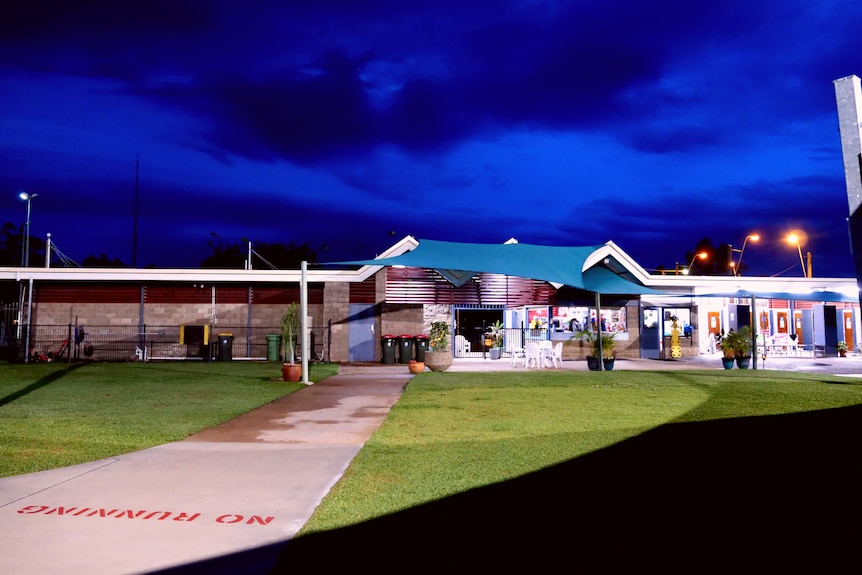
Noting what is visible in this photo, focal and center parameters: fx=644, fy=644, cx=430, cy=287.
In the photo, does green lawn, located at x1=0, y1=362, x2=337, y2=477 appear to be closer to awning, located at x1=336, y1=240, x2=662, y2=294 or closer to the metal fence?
the metal fence

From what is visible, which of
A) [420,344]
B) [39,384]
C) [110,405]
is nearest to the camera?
[110,405]

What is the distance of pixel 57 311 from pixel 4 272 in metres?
2.27

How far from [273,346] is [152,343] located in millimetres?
4963

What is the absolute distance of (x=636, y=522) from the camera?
14.8 ft

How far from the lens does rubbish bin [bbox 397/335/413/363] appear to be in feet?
77.7

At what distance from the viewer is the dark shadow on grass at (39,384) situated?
12031mm

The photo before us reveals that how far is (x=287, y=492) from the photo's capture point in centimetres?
552

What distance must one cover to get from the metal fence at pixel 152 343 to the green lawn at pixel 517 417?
9.48m

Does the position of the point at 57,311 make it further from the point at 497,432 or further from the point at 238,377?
the point at 497,432

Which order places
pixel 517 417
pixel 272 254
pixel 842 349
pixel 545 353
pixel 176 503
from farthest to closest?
1. pixel 272 254
2. pixel 842 349
3. pixel 545 353
4. pixel 517 417
5. pixel 176 503

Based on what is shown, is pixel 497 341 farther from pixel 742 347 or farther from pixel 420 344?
pixel 742 347

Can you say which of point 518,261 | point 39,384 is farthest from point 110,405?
point 518,261

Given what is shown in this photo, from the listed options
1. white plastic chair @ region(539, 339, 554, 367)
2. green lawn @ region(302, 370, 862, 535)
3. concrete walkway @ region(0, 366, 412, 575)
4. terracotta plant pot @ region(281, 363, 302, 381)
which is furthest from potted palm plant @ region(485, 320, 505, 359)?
concrete walkway @ region(0, 366, 412, 575)

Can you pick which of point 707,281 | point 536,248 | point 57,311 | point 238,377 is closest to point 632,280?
point 707,281
